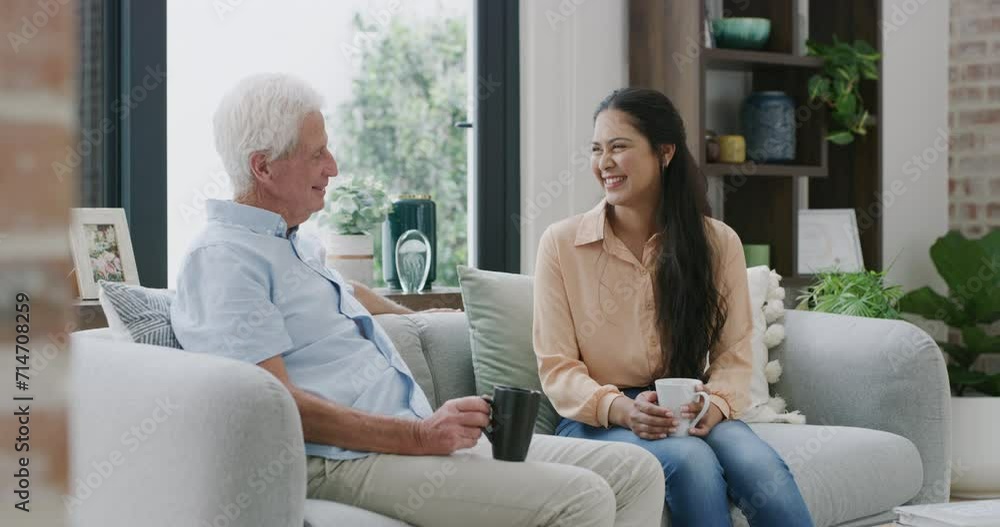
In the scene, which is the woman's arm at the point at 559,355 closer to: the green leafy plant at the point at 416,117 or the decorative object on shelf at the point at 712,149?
the green leafy plant at the point at 416,117

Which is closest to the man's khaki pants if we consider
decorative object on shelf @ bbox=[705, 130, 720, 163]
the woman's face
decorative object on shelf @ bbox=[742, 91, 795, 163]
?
the woman's face

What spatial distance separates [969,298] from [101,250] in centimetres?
305

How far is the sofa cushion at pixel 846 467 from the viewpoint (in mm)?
2150

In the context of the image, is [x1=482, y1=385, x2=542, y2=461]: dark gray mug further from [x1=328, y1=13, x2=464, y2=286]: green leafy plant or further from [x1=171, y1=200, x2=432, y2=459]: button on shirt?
[x1=328, y1=13, x2=464, y2=286]: green leafy plant

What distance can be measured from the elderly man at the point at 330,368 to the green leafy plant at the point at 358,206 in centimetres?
82

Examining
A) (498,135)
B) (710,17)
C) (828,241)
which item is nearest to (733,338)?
(498,135)

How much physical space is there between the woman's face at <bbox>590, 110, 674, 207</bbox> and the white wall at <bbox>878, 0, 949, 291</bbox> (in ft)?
6.82

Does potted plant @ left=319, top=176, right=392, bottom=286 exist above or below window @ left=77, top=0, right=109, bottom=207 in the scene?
below

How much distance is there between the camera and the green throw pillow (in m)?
2.33

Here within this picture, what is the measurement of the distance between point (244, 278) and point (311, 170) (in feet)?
0.82

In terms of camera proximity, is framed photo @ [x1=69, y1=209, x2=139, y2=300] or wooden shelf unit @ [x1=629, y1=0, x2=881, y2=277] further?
wooden shelf unit @ [x1=629, y1=0, x2=881, y2=277]

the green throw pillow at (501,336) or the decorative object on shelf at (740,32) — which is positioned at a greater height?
the decorative object on shelf at (740,32)

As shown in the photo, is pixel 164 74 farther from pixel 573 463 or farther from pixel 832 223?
pixel 832 223

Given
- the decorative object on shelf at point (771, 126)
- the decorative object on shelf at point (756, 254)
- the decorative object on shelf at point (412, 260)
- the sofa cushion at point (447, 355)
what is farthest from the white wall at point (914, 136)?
the sofa cushion at point (447, 355)
